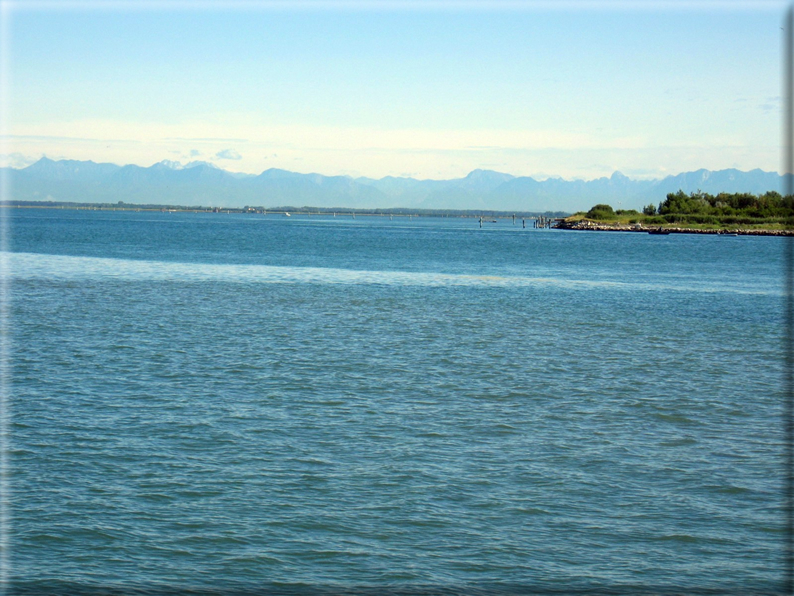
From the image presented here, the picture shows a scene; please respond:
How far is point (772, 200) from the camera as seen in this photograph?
17712 centimetres

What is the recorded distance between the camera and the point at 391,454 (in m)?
16.9

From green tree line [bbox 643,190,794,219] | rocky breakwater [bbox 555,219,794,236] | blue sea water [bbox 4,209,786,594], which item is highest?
green tree line [bbox 643,190,794,219]

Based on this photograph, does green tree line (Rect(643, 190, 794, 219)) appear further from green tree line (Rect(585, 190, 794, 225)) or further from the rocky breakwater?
the rocky breakwater

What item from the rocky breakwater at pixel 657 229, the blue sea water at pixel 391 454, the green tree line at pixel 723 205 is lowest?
the blue sea water at pixel 391 454

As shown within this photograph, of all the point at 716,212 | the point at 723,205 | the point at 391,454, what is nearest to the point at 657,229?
the point at 716,212

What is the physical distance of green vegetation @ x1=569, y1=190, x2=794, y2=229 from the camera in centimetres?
16716

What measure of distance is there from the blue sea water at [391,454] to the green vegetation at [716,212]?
142 m

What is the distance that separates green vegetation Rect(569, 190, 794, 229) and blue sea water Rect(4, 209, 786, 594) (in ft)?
464

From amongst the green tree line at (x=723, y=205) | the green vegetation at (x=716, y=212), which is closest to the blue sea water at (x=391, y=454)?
the green vegetation at (x=716, y=212)

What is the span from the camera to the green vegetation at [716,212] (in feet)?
548

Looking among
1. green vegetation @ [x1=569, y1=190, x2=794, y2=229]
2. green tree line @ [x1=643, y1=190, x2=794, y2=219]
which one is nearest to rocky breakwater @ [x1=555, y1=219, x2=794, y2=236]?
green vegetation @ [x1=569, y1=190, x2=794, y2=229]

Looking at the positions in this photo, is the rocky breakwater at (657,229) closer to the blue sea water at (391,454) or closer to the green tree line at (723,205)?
the green tree line at (723,205)

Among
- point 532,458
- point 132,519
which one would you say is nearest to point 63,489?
point 132,519

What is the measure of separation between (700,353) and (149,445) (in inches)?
851
